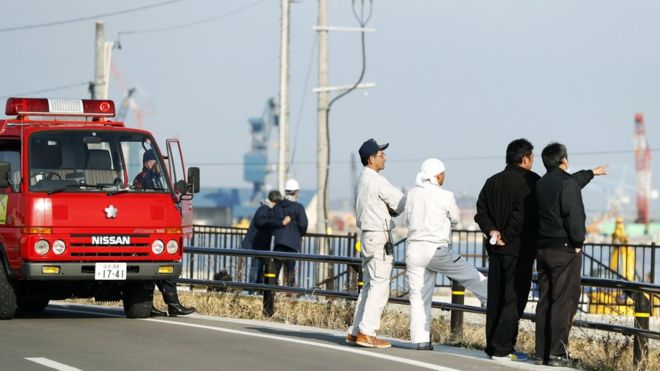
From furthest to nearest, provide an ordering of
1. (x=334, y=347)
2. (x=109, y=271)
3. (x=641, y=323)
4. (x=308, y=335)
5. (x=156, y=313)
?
(x=156, y=313) < (x=109, y=271) < (x=308, y=335) < (x=334, y=347) < (x=641, y=323)

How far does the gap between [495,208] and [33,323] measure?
5804 mm

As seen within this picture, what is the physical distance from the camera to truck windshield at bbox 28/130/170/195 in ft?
46.4

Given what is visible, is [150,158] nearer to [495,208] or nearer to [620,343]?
[495,208]

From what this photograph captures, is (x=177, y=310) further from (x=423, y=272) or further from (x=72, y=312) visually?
(x=423, y=272)

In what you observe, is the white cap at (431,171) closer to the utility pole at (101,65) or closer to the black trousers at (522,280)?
the black trousers at (522,280)

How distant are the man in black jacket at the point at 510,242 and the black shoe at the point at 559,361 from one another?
410 mm

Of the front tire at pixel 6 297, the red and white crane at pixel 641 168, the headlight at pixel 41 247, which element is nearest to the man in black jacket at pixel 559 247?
the headlight at pixel 41 247

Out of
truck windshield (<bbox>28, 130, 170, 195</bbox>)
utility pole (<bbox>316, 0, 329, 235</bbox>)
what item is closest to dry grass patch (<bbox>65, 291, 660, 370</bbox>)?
truck windshield (<bbox>28, 130, 170, 195</bbox>)

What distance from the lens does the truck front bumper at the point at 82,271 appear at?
538 inches

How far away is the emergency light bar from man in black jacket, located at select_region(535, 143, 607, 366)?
6.44 metres

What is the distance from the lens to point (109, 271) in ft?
45.8

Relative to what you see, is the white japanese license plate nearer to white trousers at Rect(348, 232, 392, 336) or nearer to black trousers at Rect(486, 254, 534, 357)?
white trousers at Rect(348, 232, 392, 336)

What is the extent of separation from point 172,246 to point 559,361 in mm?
5377

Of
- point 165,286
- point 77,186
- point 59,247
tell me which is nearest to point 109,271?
point 59,247
